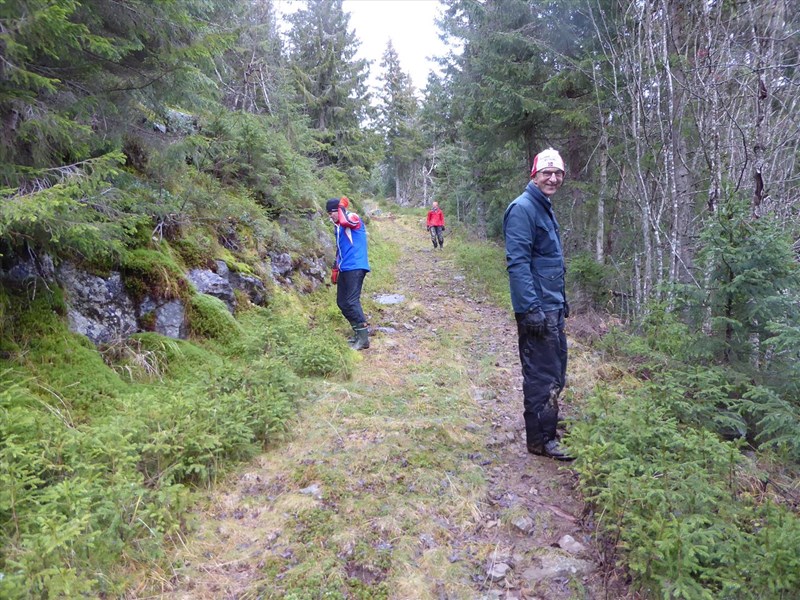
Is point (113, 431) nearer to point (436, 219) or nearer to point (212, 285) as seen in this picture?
point (212, 285)

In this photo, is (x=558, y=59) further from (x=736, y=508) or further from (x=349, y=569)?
(x=349, y=569)

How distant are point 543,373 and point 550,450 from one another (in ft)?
2.31

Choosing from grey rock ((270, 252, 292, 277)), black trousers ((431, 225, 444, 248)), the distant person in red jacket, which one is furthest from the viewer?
black trousers ((431, 225, 444, 248))

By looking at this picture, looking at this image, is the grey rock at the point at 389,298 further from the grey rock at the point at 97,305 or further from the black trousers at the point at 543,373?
the black trousers at the point at 543,373

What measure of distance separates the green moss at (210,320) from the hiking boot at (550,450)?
12.2 ft

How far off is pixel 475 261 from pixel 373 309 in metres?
6.13

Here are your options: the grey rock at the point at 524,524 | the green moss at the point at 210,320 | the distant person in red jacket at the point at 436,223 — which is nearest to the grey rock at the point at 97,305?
the green moss at the point at 210,320

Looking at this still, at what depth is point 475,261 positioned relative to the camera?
46.7 feet

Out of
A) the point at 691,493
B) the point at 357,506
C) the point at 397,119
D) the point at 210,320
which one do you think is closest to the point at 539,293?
the point at 691,493

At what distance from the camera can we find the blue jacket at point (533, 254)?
12.5 feet

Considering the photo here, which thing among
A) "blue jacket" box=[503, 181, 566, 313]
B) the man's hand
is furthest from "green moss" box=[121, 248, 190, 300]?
the man's hand

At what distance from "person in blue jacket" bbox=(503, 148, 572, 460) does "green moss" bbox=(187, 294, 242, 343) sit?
359 centimetres

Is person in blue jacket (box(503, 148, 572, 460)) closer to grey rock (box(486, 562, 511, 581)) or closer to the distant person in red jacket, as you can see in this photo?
grey rock (box(486, 562, 511, 581))

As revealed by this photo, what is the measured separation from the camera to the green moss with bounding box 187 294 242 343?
537cm
